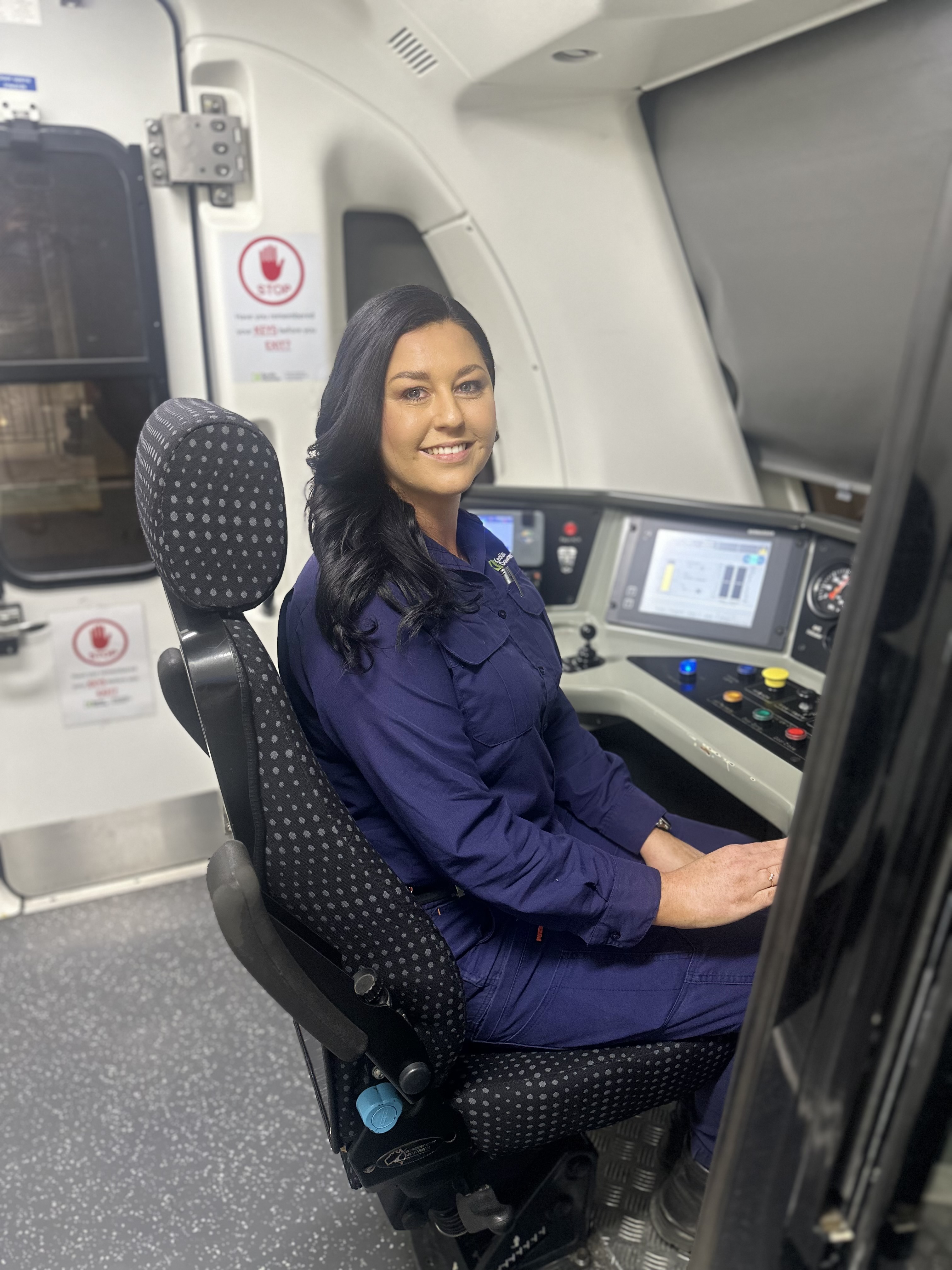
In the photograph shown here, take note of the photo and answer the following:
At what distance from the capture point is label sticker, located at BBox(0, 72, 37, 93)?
2006 millimetres

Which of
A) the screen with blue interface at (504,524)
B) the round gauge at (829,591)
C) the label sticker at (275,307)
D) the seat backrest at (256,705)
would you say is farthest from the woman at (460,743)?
the label sticker at (275,307)

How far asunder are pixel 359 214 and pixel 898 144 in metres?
1.49

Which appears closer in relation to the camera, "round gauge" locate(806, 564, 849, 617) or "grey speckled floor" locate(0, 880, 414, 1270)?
"grey speckled floor" locate(0, 880, 414, 1270)

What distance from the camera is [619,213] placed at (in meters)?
2.20

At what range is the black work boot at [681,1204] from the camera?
1.47 meters

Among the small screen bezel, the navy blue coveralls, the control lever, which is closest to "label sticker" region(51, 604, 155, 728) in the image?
the control lever

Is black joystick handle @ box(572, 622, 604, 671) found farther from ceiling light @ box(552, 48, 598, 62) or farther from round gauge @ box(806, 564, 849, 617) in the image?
ceiling light @ box(552, 48, 598, 62)

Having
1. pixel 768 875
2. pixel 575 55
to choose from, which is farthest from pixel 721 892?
pixel 575 55

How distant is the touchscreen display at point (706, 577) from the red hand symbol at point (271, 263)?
47.3 inches

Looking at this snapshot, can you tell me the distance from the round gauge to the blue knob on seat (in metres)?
1.37

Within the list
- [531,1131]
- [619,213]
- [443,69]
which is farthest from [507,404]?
[531,1131]

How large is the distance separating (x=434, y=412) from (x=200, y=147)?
4.57 feet

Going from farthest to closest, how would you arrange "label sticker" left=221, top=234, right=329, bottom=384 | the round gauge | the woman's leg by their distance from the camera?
"label sticker" left=221, top=234, right=329, bottom=384 < the round gauge < the woman's leg

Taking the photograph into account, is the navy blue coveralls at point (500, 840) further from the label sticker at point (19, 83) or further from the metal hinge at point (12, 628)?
the label sticker at point (19, 83)
